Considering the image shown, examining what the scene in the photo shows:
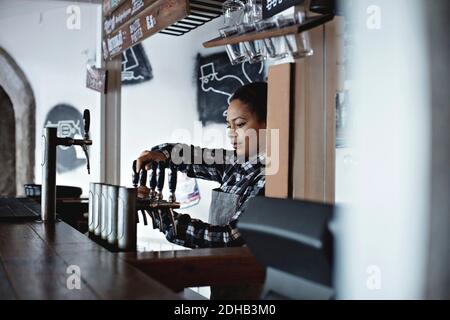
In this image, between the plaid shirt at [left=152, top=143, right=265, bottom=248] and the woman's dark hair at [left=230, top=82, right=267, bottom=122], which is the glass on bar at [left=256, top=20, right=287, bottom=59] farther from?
the woman's dark hair at [left=230, top=82, right=267, bottom=122]

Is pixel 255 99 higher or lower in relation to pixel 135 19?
lower

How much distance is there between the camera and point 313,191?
183cm

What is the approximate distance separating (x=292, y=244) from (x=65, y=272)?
0.68 m

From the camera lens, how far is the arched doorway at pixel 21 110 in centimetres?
651

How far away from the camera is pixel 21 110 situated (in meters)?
6.55

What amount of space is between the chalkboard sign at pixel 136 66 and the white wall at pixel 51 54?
3.06 ft

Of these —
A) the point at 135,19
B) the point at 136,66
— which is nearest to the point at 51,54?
the point at 136,66

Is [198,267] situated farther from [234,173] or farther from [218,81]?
[218,81]

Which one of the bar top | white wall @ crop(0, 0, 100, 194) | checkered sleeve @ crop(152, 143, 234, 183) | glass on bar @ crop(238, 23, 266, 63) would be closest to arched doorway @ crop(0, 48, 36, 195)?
white wall @ crop(0, 0, 100, 194)

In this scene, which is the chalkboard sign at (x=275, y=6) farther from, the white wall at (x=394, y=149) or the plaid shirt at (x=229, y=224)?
the plaid shirt at (x=229, y=224)

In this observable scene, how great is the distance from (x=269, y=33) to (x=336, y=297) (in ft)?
2.52

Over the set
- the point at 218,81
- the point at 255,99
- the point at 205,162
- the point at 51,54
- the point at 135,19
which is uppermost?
the point at 51,54
